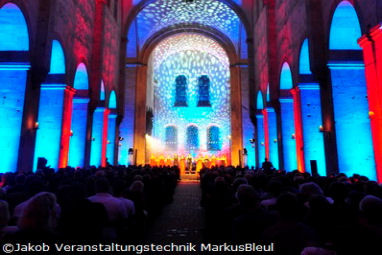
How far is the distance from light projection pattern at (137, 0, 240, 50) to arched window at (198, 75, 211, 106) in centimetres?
923

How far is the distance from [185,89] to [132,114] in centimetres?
1267

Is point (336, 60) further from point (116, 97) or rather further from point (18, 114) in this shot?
point (116, 97)

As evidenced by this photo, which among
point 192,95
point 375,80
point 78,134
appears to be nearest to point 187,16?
point 192,95

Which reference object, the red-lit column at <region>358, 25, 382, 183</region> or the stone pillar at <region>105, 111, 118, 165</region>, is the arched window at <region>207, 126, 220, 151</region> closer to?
the stone pillar at <region>105, 111, 118, 165</region>

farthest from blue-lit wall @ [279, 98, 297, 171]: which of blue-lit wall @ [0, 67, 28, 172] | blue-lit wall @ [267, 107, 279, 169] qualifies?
blue-lit wall @ [0, 67, 28, 172]

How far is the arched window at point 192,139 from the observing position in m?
33.7

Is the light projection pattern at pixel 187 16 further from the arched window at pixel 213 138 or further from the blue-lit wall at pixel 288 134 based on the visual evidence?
the blue-lit wall at pixel 288 134

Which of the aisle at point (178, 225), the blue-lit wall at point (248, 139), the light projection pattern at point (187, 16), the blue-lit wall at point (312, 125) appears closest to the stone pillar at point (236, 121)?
the blue-lit wall at point (248, 139)

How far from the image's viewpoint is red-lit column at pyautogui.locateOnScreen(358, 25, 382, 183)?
6.61 meters

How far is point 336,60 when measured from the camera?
9195mm

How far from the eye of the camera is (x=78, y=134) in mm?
13570

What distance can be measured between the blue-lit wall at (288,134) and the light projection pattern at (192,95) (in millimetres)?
17671

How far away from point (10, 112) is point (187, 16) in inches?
814

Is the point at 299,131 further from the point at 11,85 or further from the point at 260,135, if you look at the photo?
the point at 11,85
